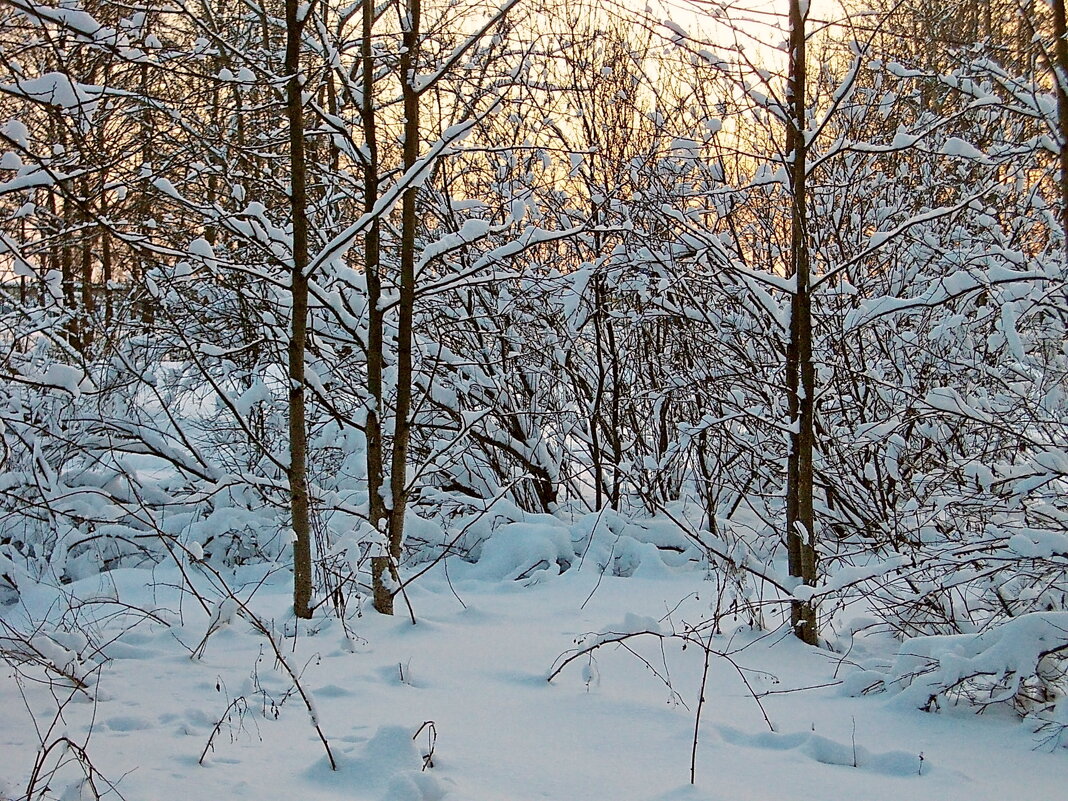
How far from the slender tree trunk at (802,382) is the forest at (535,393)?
0.06 ft

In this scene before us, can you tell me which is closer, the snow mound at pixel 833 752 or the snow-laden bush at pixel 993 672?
the snow mound at pixel 833 752

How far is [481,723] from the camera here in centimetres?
309

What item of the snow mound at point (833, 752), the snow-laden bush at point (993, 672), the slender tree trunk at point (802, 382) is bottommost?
the snow mound at point (833, 752)

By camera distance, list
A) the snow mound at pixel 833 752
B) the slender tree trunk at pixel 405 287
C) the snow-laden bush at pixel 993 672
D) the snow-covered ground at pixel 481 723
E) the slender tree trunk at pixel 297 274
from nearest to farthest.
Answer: the snow-covered ground at pixel 481 723 → the snow mound at pixel 833 752 → the snow-laden bush at pixel 993 672 → the slender tree trunk at pixel 297 274 → the slender tree trunk at pixel 405 287

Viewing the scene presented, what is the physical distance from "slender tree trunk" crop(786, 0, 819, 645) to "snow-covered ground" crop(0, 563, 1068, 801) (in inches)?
15.5

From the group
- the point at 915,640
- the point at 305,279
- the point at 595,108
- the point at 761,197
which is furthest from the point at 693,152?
the point at 915,640

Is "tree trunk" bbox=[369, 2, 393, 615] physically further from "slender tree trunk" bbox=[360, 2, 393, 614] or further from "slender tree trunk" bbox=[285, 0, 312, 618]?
"slender tree trunk" bbox=[285, 0, 312, 618]

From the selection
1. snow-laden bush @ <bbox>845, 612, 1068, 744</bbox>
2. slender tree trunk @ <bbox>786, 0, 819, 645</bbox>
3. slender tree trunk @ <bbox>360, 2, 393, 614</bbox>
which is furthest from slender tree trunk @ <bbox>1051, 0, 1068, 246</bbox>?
slender tree trunk @ <bbox>360, 2, 393, 614</bbox>

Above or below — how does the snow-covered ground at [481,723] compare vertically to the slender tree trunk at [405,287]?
below

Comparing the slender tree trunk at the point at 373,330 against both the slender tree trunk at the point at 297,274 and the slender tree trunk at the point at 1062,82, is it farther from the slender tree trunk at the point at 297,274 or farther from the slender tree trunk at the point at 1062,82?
the slender tree trunk at the point at 1062,82

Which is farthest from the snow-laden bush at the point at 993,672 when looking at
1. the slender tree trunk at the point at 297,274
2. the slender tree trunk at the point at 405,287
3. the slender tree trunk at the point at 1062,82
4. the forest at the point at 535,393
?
the slender tree trunk at the point at 297,274

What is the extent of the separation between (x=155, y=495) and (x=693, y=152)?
4857 mm

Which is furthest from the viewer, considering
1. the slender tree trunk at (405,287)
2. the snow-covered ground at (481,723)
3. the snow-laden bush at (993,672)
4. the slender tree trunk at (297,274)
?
Result: the slender tree trunk at (405,287)

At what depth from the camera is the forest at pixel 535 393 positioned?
3189 millimetres
